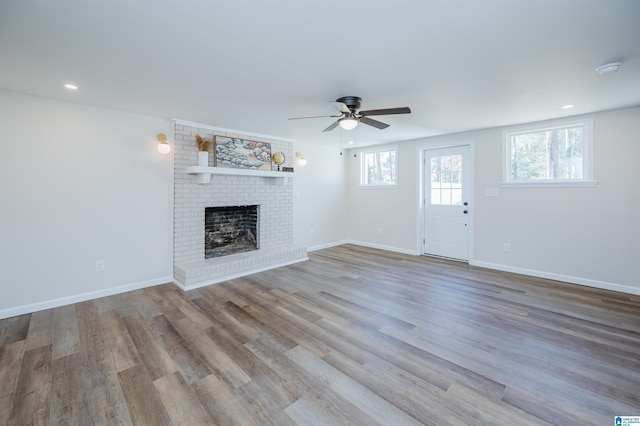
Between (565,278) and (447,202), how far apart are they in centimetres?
208

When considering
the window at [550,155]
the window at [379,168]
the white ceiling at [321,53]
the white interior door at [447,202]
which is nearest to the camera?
the white ceiling at [321,53]

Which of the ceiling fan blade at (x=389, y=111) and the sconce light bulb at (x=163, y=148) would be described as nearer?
the ceiling fan blade at (x=389, y=111)

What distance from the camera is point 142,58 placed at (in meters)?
2.24

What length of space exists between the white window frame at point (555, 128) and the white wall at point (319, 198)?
3.35m

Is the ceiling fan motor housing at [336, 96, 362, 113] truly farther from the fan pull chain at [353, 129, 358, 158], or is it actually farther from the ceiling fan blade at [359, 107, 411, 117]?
the fan pull chain at [353, 129, 358, 158]

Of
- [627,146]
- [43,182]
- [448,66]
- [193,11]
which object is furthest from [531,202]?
[43,182]

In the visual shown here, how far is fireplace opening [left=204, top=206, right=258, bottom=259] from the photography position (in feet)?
15.6

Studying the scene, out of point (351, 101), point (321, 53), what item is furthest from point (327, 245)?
point (321, 53)

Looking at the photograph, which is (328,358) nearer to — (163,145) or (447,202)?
(163,145)

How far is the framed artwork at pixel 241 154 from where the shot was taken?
4516mm

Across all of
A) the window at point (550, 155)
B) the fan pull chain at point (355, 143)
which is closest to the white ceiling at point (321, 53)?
the window at point (550, 155)

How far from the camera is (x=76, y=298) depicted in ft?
11.0

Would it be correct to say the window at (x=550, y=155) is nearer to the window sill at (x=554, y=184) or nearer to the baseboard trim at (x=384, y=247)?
the window sill at (x=554, y=184)

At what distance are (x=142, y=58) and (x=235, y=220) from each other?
3.24 metres
